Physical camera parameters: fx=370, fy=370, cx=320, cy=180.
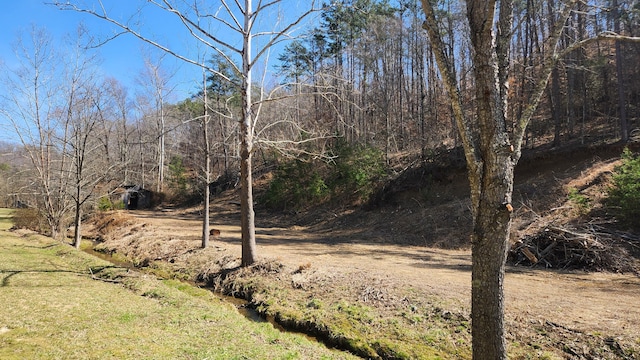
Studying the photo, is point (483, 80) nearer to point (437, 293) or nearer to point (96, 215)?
point (437, 293)

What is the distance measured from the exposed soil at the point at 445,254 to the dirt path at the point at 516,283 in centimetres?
3

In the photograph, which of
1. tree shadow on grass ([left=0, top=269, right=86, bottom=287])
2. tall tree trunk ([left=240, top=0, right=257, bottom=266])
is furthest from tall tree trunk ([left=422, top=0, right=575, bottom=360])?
tree shadow on grass ([left=0, top=269, right=86, bottom=287])

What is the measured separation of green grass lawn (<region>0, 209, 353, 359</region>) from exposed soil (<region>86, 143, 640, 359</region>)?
2489 mm

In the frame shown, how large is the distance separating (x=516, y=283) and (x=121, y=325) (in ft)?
25.8

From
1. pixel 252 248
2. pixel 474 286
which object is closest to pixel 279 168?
pixel 252 248

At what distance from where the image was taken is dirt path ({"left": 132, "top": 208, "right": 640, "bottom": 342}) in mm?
5969

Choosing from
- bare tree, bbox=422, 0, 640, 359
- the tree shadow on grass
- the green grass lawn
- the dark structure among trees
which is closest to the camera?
bare tree, bbox=422, 0, 640, 359

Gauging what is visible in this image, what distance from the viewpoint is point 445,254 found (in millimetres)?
12672

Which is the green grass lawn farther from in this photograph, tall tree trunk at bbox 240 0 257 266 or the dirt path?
the dirt path

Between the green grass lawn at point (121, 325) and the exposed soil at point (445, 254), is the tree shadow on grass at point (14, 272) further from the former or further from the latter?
the exposed soil at point (445, 254)

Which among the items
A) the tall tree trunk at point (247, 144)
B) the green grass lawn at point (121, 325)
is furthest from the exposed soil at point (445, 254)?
the green grass lawn at point (121, 325)

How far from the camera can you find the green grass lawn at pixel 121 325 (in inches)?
177

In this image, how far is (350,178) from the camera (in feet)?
74.5

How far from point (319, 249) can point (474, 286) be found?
439 inches
